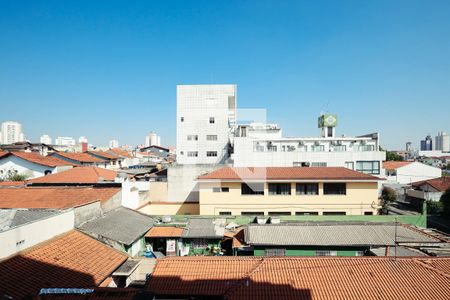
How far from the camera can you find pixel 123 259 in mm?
11805

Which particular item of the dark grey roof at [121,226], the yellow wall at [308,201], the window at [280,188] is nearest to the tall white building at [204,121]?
the yellow wall at [308,201]

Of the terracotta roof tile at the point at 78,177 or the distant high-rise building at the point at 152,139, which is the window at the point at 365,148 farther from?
the distant high-rise building at the point at 152,139

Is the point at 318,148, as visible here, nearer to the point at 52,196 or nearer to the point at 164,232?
the point at 164,232

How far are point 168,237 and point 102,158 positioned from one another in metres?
35.8

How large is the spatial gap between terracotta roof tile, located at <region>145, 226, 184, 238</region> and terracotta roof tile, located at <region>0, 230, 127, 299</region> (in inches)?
168

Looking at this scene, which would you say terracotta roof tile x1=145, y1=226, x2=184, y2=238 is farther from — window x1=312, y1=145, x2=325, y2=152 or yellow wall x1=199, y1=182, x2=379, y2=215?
window x1=312, y1=145, x2=325, y2=152

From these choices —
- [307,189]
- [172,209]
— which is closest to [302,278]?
[307,189]

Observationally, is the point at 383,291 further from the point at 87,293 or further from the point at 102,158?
the point at 102,158

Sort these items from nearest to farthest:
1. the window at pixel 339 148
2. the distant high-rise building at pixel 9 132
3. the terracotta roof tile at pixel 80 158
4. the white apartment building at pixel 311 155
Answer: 1. the white apartment building at pixel 311 155
2. the window at pixel 339 148
3. the terracotta roof tile at pixel 80 158
4. the distant high-rise building at pixel 9 132

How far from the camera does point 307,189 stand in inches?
865

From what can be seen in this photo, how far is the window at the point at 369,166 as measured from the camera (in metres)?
30.5

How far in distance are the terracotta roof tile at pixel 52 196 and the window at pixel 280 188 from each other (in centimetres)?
1147

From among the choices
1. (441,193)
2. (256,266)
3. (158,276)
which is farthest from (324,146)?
(158,276)

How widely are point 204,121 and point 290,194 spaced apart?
17.2 m
